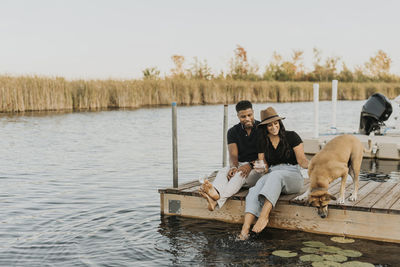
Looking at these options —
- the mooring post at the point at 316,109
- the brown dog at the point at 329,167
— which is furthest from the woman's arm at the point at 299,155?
the mooring post at the point at 316,109

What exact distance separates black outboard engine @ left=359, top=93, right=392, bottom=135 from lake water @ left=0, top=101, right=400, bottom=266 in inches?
61.0

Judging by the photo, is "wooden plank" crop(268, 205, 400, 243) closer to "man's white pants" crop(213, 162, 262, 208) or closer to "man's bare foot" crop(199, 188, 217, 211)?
"man's white pants" crop(213, 162, 262, 208)

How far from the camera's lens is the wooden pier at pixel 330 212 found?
5418 millimetres

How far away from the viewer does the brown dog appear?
5258mm

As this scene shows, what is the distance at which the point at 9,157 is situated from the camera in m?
12.6

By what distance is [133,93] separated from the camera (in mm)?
28219

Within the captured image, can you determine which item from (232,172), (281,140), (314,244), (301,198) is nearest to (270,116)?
(281,140)

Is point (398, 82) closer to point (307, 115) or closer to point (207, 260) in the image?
point (307, 115)

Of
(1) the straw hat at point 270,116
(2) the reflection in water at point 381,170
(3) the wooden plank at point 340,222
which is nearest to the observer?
(3) the wooden plank at point 340,222

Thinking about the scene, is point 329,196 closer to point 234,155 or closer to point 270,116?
point 270,116

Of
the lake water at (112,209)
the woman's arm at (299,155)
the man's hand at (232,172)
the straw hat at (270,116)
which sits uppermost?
the straw hat at (270,116)

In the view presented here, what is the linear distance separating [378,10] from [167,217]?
30.2 metres

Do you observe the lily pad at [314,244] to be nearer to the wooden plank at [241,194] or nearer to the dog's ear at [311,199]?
the dog's ear at [311,199]

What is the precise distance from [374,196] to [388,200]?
9.8 inches
